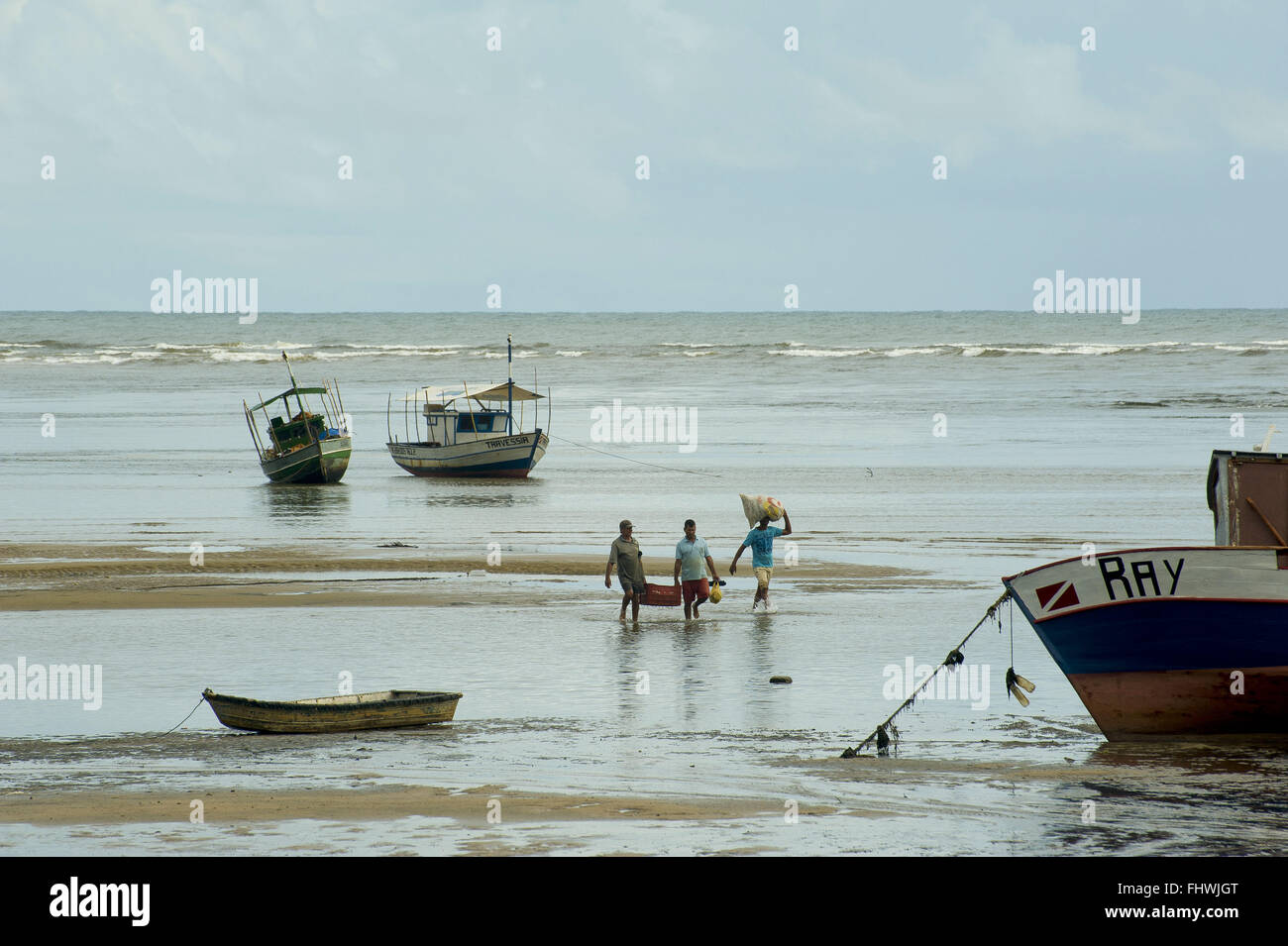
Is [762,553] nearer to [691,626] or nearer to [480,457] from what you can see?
[691,626]

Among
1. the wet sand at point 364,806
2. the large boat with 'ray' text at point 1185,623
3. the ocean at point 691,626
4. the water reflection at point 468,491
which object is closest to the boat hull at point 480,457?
the water reflection at point 468,491

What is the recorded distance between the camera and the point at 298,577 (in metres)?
25.1

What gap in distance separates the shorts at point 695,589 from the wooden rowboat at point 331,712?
662 centimetres

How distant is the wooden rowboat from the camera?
46.9 ft

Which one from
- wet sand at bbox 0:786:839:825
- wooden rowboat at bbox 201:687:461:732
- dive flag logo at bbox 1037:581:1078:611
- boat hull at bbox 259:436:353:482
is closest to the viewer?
wet sand at bbox 0:786:839:825

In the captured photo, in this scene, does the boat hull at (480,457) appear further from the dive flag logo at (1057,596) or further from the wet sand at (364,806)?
the wet sand at (364,806)

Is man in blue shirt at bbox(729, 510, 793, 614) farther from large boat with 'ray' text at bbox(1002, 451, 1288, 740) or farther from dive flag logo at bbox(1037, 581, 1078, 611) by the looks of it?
dive flag logo at bbox(1037, 581, 1078, 611)

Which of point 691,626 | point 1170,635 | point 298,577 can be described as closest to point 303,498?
point 298,577

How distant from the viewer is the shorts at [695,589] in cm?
2080

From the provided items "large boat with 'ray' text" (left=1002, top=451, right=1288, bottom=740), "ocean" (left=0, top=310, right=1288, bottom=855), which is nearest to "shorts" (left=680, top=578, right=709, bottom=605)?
"ocean" (left=0, top=310, right=1288, bottom=855)

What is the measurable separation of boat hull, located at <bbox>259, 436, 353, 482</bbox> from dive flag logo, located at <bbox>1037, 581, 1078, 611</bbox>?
29.2 meters

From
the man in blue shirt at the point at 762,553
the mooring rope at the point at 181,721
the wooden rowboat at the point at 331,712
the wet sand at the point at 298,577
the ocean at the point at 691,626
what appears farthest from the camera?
the wet sand at the point at 298,577
